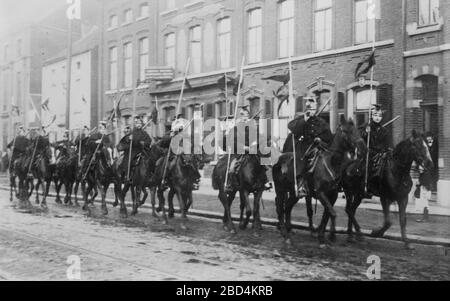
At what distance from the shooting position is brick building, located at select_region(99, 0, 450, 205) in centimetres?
1670

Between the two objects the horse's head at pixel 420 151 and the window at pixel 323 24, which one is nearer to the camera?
the horse's head at pixel 420 151

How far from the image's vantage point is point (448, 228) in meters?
11.6

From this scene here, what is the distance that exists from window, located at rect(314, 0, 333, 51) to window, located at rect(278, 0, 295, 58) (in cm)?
123

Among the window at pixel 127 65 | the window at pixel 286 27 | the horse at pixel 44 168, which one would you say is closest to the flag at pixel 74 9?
the horse at pixel 44 168

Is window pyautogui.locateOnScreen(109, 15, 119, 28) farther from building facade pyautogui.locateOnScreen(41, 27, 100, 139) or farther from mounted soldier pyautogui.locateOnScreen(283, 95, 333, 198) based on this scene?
mounted soldier pyautogui.locateOnScreen(283, 95, 333, 198)

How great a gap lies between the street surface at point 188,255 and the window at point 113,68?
21650 mm

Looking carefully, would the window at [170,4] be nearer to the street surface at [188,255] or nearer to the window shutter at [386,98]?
the window shutter at [386,98]

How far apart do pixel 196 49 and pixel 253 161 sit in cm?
1625

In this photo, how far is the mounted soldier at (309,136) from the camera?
952 centimetres
